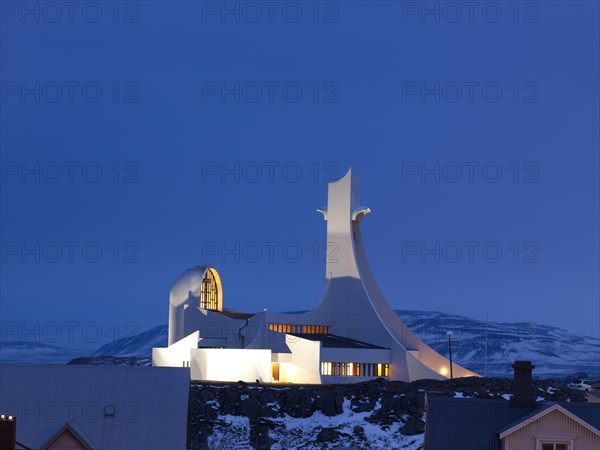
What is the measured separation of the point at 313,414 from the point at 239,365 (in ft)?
32.0

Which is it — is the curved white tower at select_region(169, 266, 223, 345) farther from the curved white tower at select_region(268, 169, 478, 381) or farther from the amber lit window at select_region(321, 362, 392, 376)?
the amber lit window at select_region(321, 362, 392, 376)

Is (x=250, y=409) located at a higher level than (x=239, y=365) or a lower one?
lower

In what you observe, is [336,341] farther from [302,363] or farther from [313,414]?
[313,414]

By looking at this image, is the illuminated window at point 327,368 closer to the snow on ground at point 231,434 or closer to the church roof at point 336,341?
the church roof at point 336,341

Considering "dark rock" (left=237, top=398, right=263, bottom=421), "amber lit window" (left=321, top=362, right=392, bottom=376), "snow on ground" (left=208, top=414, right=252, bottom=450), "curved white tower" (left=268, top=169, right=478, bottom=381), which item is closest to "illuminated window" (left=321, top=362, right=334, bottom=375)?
"amber lit window" (left=321, top=362, right=392, bottom=376)

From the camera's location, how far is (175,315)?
8881 cm

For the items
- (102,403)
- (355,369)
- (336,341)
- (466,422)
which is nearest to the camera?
(466,422)

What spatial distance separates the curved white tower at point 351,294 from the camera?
86.8m

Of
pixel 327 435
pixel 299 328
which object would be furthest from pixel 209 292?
pixel 327 435

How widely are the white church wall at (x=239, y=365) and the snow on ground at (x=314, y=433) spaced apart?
9.04 m

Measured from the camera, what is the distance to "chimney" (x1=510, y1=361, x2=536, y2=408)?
3531cm

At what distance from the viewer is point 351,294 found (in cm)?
8788

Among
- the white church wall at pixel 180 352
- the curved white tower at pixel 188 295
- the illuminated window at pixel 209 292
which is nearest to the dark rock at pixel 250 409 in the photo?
the white church wall at pixel 180 352

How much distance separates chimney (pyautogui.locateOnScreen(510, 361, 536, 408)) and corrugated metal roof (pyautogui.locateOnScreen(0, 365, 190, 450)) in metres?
10.2
